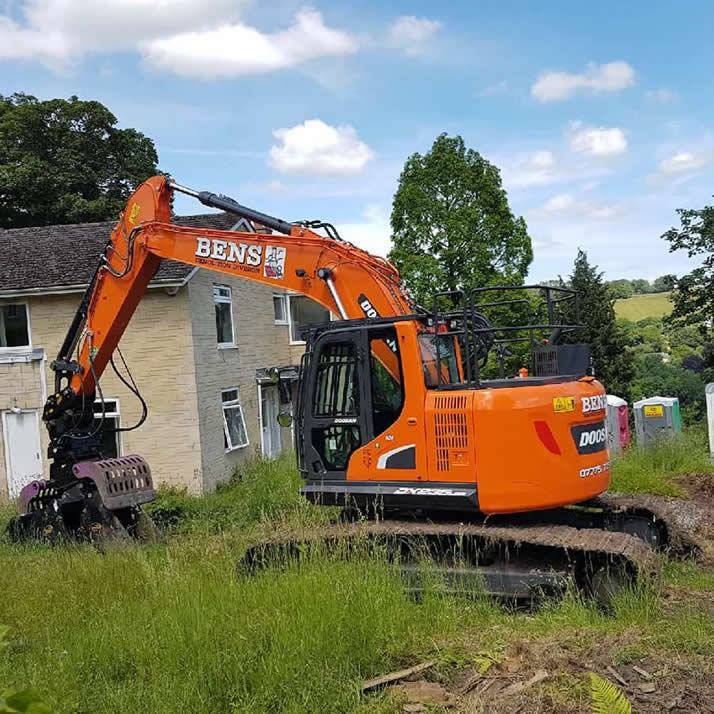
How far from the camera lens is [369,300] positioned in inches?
319

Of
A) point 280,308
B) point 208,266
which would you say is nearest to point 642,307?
point 280,308

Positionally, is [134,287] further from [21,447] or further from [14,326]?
[21,447]

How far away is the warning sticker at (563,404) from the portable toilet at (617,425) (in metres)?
9.30

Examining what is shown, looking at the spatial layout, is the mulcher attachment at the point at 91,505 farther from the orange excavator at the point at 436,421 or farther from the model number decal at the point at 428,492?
the model number decal at the point at 428,492

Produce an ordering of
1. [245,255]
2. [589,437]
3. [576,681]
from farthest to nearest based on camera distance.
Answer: [245,255]
[589,437]
[576,681]

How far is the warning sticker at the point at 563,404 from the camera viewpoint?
718cm

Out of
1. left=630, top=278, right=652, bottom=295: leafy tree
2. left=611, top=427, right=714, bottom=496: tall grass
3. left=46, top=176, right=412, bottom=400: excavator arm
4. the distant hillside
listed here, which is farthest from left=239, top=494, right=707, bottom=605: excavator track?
left=630, top=278, right=652, bottom=295: leafy tree

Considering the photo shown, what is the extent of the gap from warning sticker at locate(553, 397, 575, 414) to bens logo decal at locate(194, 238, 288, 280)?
3.26 m

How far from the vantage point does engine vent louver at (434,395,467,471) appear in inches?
282

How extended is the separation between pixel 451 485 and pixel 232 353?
500 inches

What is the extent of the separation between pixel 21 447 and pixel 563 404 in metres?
13.6

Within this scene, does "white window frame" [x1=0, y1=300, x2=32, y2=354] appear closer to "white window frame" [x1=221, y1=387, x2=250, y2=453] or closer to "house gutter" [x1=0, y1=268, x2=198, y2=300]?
"house gutter" [x1=0, y1=268, x2=198, y2=300]

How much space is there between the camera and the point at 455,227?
27875 mm

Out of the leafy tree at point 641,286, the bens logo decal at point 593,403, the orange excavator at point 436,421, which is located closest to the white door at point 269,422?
the orange excavator at point 436,421
